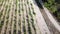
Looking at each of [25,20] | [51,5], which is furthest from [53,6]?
[25,20]

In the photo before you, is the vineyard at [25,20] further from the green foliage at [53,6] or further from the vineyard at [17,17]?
the green foliage at [53,6]

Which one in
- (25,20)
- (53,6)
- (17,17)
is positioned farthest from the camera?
(53,6)

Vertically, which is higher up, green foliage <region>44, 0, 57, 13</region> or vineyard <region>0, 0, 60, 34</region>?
green foliage <region>44, 0, 57, 13</region>

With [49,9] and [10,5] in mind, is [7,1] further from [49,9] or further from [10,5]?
[49,9]

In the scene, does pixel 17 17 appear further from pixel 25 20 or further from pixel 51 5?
pixel 51 5

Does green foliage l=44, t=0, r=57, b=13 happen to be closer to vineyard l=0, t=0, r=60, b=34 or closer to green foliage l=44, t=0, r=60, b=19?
green foliage l=44, t=0, r=60, b=19

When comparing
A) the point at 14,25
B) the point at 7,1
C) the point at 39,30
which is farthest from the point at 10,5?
the point at 39,30

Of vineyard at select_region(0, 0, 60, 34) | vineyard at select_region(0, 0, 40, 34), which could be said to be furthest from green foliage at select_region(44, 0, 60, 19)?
vineyard at select_region(0, 0, 40, 34)

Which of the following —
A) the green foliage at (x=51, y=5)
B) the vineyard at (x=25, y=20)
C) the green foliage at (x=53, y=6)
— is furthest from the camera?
the green foliage at (x=51, y=5)

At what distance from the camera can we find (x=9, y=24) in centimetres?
689

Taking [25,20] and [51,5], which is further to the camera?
[51,5]

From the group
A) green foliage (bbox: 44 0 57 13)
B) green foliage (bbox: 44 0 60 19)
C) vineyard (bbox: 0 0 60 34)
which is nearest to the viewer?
vineyard (bbox: 0 0 60 34)

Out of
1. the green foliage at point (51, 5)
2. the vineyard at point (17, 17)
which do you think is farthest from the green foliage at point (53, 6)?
the vineyard at point (17, 17)

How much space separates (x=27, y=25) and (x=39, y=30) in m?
0.62
